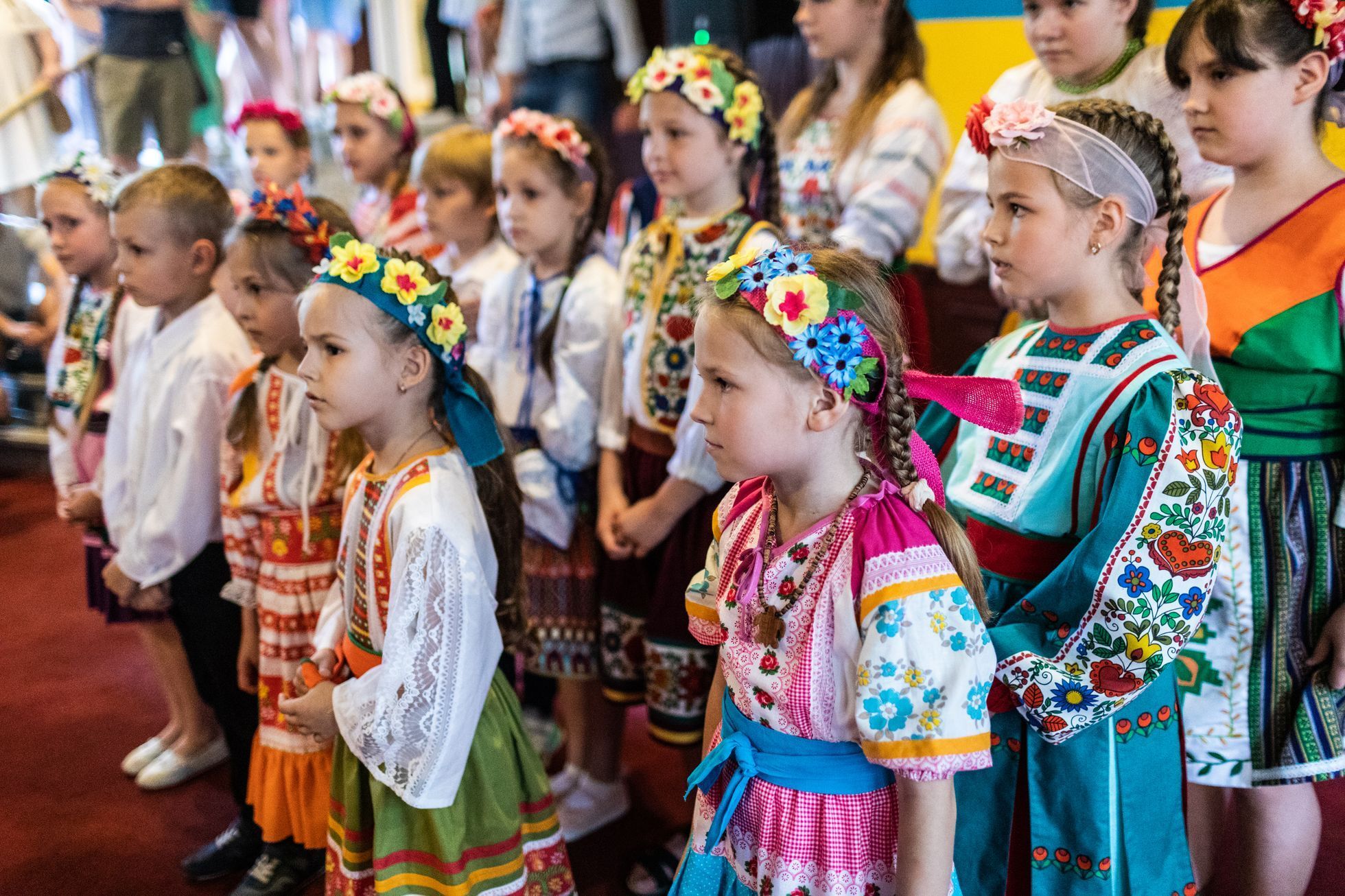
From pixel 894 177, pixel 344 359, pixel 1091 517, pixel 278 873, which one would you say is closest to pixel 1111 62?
pixel 894 177

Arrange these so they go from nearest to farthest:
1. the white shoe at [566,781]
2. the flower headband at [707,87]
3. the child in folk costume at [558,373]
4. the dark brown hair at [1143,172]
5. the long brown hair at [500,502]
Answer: the dark brown hair at [1143,172]
the long brown hair at [500,502]
the flower headband at [707,87]
the child in folk costume at [558,373]
the white shoe at [566,781]

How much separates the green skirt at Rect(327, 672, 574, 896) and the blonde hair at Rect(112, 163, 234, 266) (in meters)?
1.19

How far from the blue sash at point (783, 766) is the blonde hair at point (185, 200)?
165 cm

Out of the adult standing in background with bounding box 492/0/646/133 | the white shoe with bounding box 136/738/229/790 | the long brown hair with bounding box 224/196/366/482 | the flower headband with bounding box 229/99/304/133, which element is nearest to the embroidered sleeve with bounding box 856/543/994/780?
the long brown hair with bounding box 224/196/366/482

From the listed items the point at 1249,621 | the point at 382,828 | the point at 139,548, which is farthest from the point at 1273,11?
the point at 139,548

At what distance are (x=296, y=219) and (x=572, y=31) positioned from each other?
265 centimetres

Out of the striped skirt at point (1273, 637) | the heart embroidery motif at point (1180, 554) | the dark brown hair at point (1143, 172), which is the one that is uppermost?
the dark brown hair at point (1143, 172)

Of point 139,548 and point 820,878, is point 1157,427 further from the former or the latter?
point 139,548

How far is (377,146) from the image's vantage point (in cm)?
328

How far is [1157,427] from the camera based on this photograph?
1.36 metres

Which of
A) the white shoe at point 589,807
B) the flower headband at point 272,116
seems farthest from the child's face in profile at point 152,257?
the white shoe at point 589,807

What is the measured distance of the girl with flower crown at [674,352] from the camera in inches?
81.7

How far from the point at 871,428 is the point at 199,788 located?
2040 millimetres

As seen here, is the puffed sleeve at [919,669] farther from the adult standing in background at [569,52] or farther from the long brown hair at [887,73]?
the adult standing in background at [569,52]
